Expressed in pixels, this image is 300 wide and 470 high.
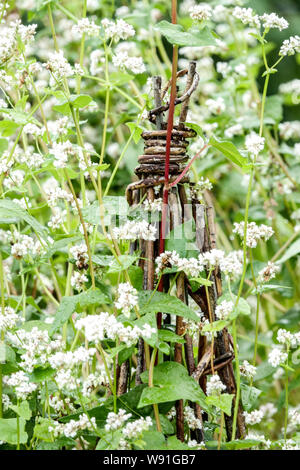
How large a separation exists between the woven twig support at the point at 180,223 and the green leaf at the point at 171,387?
48 millimetres

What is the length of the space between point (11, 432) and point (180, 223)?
395mm

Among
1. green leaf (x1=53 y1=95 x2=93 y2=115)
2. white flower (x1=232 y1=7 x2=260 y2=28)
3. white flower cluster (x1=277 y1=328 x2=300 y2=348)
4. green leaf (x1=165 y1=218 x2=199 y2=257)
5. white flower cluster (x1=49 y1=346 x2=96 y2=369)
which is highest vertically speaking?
white flower (x1=232 y1=7 x2=260 y2=28)

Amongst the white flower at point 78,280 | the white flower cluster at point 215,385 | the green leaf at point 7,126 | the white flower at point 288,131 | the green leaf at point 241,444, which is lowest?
the green leaf at point 241,444

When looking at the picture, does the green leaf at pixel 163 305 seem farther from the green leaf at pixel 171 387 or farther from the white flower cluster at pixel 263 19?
the white flower cluster at pixel 263 19

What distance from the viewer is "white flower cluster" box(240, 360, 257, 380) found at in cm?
97

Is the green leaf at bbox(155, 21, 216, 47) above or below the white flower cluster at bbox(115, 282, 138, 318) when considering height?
above

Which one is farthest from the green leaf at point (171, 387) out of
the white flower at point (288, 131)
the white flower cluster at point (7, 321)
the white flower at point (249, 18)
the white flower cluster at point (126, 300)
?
the white flower at point (288, 131)

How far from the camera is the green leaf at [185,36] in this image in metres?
0.82

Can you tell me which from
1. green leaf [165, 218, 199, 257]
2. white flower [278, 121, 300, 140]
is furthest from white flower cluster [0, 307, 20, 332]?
white flower [278, 121, 300, 140]

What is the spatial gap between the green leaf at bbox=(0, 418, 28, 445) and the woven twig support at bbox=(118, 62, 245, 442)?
16 cm

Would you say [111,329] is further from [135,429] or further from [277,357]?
[277,357]

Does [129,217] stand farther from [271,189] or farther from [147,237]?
[271,189]

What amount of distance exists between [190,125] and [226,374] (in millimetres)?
381

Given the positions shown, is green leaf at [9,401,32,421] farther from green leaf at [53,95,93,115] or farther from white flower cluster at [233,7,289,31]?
white flower cluster at [233,7,289,31]
